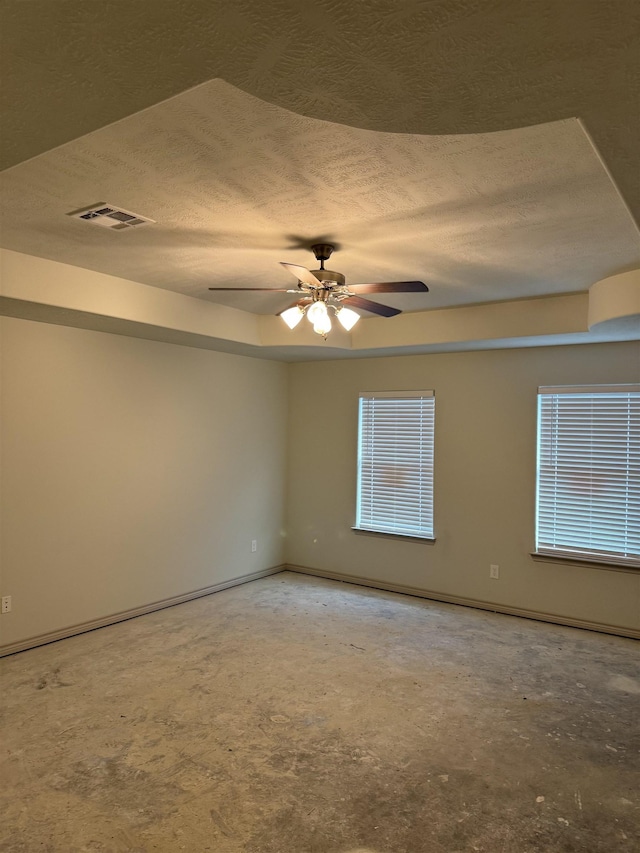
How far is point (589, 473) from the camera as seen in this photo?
5.09m

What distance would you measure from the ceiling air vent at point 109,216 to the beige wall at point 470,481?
11.6 feet

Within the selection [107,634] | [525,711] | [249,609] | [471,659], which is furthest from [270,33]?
[249,609]

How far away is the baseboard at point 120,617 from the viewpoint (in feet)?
14.3

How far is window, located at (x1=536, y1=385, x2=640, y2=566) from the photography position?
490cm

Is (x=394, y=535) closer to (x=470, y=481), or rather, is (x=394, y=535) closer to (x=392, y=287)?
(x=470, y=481)

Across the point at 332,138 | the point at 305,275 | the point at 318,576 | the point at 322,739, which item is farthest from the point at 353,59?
the point at 318,576

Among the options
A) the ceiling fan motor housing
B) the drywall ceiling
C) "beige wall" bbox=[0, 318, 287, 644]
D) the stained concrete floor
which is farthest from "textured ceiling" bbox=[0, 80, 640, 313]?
the stained concrete floor

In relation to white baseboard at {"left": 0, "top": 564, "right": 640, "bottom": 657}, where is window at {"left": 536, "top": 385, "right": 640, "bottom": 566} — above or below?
above

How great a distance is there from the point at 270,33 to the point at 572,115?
75 centimetres

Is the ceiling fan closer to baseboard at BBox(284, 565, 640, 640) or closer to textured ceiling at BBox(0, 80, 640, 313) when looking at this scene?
textured ceiling at BBox(0, 80, 640, 313)

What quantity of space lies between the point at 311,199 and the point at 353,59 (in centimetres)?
150

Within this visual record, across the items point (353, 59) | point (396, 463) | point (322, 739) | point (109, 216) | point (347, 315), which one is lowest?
point (322, 739)

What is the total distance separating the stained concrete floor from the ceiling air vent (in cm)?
271

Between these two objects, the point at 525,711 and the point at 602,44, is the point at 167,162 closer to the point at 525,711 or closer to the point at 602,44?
the point at 602,44
